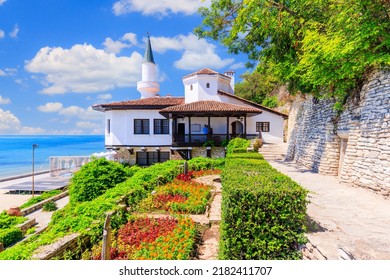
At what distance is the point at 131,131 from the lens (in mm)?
20953

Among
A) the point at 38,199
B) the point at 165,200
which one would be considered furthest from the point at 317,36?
the point at 38,199

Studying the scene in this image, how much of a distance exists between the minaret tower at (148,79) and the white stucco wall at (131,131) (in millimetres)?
5838

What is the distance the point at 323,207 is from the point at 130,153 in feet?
61.4

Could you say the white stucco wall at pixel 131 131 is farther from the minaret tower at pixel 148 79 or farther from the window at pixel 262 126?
the window at pixel 262 126

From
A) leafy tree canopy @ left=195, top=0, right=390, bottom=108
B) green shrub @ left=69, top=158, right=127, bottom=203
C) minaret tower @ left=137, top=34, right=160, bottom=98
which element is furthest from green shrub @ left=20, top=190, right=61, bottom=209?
leafy tree canopy @ left=195, top=0, right=390, bottom=108

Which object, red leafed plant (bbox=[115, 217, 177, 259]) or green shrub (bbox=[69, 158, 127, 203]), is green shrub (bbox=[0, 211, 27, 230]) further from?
red leafed plant (bbox=[115, 217, 177, 259])

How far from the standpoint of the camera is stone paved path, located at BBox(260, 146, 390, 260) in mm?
3111

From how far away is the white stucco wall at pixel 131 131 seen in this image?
2094 cm

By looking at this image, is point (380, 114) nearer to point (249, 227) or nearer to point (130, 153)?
point (249, 227)

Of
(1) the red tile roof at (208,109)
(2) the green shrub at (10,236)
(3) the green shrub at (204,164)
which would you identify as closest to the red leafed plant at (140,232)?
(2) the green shrub at (10,236)

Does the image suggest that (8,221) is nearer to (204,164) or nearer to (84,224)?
(84,224)

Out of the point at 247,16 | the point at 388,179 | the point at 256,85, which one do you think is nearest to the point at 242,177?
the point at 388,179

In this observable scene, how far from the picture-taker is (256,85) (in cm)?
3191

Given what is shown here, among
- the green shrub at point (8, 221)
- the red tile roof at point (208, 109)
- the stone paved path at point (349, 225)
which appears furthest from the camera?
the red tile roof at point (208, 109)
